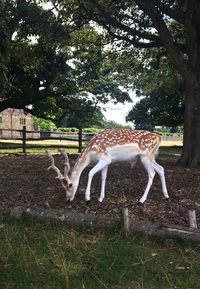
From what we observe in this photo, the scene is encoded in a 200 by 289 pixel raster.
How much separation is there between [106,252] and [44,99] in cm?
2410

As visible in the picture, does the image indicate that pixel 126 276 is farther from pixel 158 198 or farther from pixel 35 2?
pixel 35 2

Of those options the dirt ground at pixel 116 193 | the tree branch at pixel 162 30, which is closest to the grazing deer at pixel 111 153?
the dirt ground at pixel 116 193

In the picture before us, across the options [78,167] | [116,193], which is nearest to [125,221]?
[78,167]

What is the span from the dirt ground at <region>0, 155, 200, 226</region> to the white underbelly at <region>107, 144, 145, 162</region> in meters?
0.90

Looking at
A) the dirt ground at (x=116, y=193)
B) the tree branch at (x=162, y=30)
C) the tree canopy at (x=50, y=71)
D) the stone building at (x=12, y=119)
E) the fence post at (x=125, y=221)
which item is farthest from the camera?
the stone building at (x=12, y=119)

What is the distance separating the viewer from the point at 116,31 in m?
20.2

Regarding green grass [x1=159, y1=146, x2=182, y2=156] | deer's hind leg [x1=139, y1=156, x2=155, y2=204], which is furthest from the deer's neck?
green grass [x1=159, y1=146, x2=182, y2=156]

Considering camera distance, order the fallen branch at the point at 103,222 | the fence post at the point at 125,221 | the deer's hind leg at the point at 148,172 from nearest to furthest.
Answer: the fallen branch at the point at 103,222 → the fence post at the point at 125,221 → the deer's hind leg at the point at 148,172

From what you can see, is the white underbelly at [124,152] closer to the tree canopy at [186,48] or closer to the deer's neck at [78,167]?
the deer's neck at [78,167]

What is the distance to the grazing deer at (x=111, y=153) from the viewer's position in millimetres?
9234

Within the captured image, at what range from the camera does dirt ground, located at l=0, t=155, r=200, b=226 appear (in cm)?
916

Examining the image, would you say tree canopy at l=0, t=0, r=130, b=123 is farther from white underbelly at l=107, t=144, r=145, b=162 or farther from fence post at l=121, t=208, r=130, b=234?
fence post at l=121, t=208, r=130, b=234

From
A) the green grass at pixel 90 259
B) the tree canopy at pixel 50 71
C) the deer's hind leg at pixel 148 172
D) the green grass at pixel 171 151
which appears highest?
the tree canopy at pixel 50 71

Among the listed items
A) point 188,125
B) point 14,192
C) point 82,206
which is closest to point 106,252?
point 82,206
